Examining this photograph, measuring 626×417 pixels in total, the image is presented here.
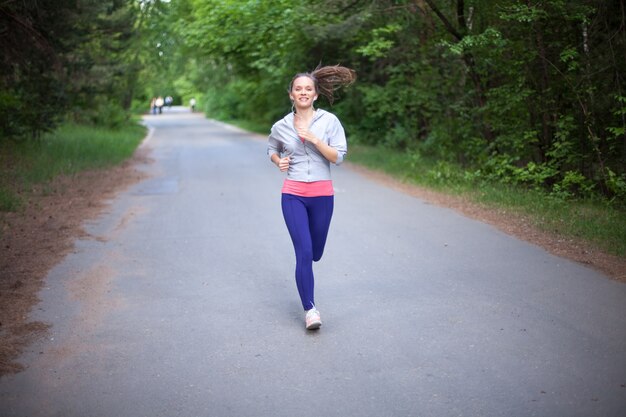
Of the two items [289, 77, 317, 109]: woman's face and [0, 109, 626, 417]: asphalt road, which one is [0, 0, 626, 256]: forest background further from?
[289, 77, 317, 109]: woman's face

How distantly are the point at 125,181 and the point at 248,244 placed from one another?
7.68m

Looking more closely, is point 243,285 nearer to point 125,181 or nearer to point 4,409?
point 4,409

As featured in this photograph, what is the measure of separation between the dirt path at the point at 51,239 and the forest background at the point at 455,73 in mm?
691

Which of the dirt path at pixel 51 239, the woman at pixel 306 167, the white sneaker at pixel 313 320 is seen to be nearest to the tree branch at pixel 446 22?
the dirt path at pixel 51 239

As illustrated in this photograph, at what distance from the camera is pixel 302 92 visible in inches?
208

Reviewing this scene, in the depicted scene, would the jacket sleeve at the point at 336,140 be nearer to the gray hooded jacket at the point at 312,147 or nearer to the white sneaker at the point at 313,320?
the gray hooded jacket at the point at 312,147

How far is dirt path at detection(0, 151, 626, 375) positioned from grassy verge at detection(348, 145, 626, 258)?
9.1 inches

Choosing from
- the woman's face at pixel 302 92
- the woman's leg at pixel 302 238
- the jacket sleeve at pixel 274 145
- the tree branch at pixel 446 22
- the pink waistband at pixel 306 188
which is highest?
the tree branch at pixel 446 22

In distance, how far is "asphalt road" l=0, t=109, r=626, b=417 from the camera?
4.03 metres

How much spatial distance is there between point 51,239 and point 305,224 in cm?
482

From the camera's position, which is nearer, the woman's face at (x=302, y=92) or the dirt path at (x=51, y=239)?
the woman's face at (x=302, y=92)

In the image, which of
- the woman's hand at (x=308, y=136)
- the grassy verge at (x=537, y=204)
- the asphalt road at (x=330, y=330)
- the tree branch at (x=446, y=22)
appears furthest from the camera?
the tree branch at (x=446, y=22)

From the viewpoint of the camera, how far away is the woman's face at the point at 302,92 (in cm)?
527

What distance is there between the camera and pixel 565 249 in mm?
7848
